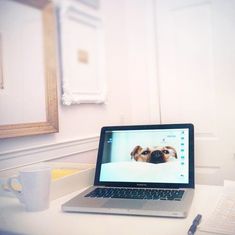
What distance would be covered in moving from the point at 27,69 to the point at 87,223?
0.58m

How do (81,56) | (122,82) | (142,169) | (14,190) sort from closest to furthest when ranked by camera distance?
(14,190), (142,169), (81,56), (122,82)

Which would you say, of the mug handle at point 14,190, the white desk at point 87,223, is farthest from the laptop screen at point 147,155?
the mug handle at point 14,190

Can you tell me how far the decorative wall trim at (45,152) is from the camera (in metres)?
0.96

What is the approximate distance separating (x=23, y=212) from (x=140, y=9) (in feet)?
4.28

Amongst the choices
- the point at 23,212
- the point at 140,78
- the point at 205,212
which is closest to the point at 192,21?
the point at 140,78

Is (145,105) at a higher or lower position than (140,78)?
lower

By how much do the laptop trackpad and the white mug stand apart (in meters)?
0.16

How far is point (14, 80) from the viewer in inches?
37.9

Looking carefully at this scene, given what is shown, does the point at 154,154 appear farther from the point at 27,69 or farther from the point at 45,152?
the point at 27,69

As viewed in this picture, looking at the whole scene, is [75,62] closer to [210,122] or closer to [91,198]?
[91,198]

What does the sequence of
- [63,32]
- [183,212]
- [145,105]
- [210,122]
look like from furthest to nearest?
1. [145,105]
2. [210,122]
3. [63,32]
4. [183,212]

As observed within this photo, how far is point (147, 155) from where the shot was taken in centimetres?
98

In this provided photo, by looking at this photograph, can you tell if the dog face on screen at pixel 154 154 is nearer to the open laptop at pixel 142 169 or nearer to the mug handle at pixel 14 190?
the open laptop at pixel 142 169

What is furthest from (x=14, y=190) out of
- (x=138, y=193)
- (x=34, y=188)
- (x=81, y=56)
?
(x=81, y=56)
